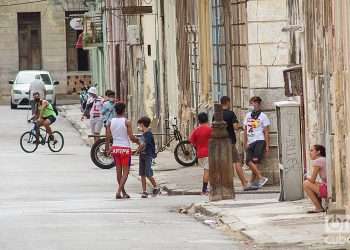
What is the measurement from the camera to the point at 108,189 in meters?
26.8

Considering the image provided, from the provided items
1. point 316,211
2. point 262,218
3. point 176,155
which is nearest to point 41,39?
point 176,155

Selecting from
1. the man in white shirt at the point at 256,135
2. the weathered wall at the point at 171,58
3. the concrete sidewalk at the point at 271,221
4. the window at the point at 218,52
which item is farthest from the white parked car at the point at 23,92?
the concrete sidewalk at the point at 271,221

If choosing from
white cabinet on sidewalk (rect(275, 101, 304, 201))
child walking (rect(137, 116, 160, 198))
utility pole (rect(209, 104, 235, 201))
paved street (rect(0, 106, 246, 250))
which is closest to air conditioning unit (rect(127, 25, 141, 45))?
paved street (rect(0, 106, 246, 250))

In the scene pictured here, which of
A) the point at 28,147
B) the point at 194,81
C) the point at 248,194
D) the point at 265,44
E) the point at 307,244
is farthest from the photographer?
the point at 28,147

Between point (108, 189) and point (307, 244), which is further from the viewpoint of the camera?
point (108, 189)

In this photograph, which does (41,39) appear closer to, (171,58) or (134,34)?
(134,34)

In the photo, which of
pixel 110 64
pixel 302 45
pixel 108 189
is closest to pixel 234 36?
pixel 108 189

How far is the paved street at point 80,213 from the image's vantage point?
646 inches

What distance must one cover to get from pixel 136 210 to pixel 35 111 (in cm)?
1768

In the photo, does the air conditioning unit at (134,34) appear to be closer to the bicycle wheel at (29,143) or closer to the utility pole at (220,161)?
the bicycle wheel at (29,143)

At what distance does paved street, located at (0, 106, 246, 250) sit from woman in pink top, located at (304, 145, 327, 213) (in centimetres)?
154

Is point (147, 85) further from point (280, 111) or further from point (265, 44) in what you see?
point (280, 111)

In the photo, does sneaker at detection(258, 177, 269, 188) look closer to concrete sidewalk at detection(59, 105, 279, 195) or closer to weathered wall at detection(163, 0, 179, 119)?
concrete sidewalk at detection(59, 105, 279, 195)

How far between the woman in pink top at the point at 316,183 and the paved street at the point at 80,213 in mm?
1541
